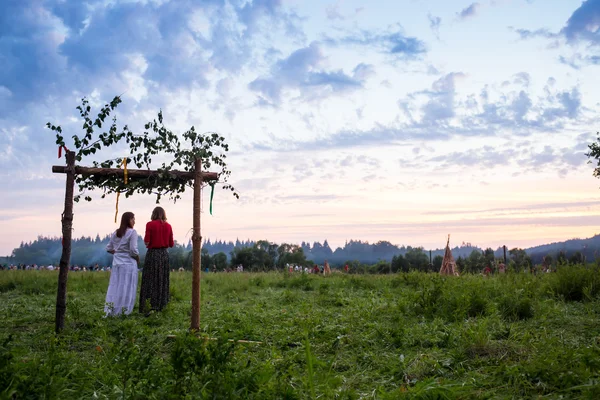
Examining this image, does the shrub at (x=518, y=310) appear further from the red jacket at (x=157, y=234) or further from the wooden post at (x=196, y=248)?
the red jacket at (x=157, y=234)

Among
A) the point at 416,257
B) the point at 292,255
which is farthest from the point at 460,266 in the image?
the point at 292,255

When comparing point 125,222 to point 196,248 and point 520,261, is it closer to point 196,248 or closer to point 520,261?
point 196,248

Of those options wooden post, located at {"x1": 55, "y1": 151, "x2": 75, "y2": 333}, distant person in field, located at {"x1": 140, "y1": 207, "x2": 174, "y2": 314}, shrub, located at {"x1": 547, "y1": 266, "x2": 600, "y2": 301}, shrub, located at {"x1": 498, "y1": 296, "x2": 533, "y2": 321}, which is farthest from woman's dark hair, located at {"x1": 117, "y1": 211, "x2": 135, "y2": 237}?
shrub, located at {"x1": 547, "y1": 266, "x2": 600, "y2": 301}

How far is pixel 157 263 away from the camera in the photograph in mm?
10562

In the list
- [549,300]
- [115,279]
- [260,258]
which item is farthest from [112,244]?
[260,258]

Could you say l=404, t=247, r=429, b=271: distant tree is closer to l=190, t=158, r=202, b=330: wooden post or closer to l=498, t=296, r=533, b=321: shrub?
l=498, t=296, r=533, b=321: shrub

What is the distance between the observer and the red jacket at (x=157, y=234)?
10.4 meters

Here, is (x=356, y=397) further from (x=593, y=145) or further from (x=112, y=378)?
(x=593, y=145)

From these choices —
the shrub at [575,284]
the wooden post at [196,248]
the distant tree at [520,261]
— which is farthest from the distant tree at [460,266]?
the wooden post at [196,248]

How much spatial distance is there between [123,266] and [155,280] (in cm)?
69

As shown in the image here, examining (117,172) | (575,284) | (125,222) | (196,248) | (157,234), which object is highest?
(117,172)

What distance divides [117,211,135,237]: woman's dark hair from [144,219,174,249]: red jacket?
37 cm

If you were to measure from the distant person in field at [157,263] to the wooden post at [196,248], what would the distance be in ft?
6.38

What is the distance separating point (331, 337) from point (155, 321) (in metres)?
3.61
